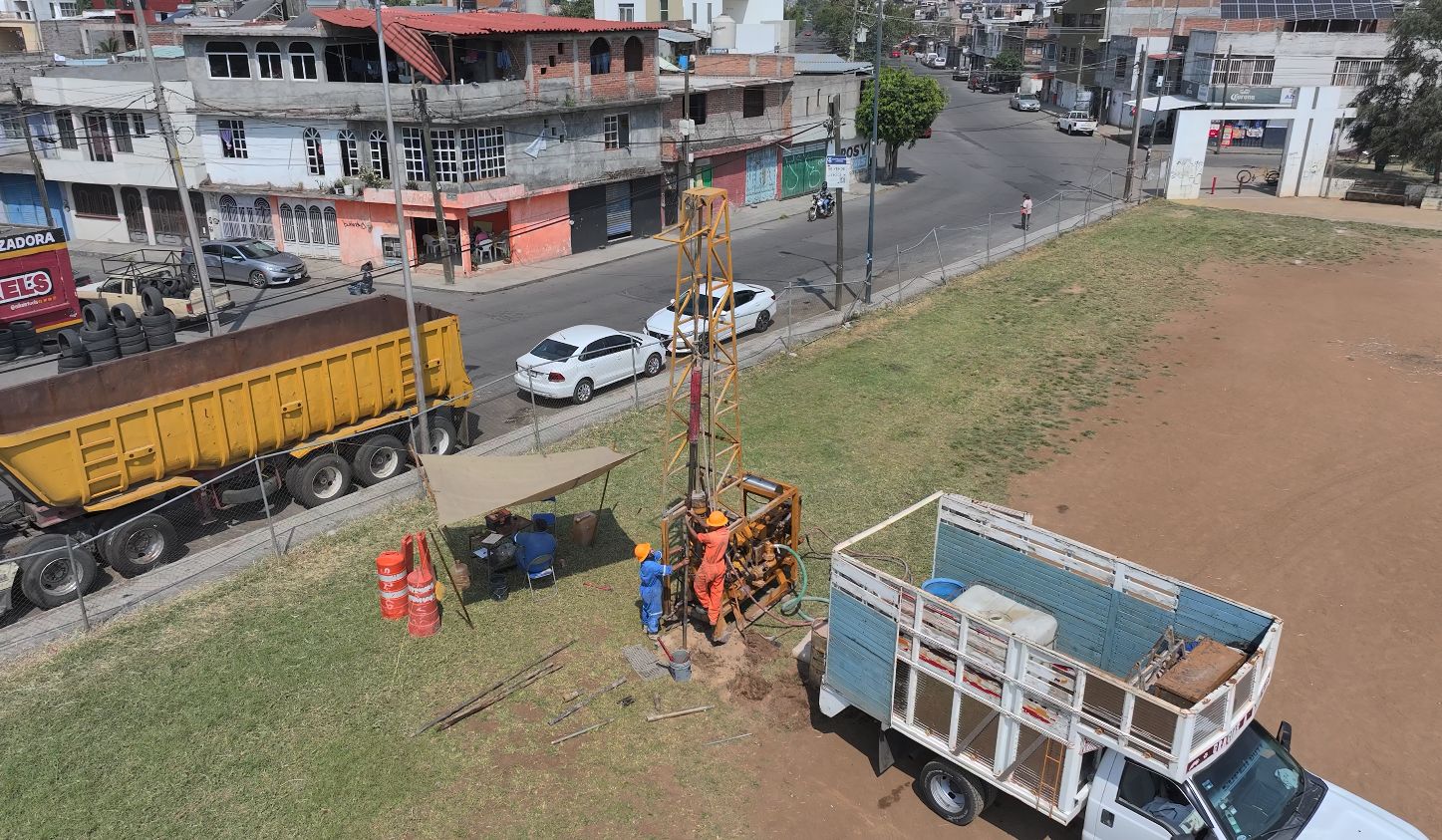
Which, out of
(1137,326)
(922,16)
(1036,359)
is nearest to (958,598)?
(1036,359)

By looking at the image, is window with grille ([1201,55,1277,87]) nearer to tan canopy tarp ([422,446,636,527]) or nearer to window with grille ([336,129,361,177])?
window with grille ([336,129,361,177])

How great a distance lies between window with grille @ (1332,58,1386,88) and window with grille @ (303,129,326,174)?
59384mm

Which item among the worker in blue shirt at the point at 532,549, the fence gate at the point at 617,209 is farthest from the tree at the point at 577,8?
the worker in blue shirt at the point at 532,549

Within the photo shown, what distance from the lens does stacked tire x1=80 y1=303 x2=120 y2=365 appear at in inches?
917

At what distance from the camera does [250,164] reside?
37.8m

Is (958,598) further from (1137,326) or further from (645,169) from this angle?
(645,169)

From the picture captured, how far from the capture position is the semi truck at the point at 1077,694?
9359 mm

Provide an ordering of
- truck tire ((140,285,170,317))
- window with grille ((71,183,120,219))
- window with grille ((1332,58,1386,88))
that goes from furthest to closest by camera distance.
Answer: window with grille ((1332,58,1386,88)) < window with grille ((71,183,120,219)) < truck tire ((140,285,170,317))

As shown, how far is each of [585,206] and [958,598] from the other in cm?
3084

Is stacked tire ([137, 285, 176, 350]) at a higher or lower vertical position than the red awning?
lower

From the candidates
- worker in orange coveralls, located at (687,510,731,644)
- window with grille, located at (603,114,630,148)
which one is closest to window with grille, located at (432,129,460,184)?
window with grille, located at (603,114,630,148)

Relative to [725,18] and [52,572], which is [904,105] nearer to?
[725,18]

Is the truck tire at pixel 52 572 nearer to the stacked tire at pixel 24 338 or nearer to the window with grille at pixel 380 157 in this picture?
the stacked tire at pixel 24 338

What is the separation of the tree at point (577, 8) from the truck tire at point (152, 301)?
7599 centimetres
